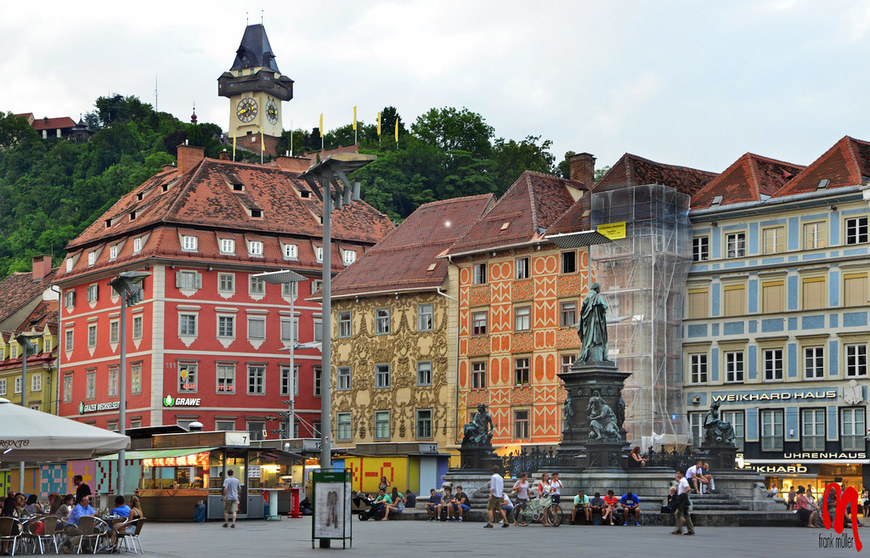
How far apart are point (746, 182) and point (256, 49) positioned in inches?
5045

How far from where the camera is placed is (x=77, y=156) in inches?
5807

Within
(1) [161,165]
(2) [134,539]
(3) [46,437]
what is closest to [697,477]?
(2) [134,539]

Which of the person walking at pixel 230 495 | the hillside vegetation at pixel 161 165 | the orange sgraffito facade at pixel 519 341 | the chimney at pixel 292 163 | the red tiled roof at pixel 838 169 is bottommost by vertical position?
the person walking at pixel 230 495

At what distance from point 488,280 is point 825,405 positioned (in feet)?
55.5

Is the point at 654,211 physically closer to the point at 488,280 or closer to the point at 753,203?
the point at 753,203

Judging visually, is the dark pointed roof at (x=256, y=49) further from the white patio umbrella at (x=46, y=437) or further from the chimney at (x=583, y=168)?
the white patio umbrella at (x=46, y=437)

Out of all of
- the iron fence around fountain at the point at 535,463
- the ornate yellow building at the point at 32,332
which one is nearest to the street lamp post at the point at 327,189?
the iron fence around fountain at the point at 535,463

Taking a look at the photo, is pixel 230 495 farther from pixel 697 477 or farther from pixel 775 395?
pixel 775 395

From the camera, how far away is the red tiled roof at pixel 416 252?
73812mm

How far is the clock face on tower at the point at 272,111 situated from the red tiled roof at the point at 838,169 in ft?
413

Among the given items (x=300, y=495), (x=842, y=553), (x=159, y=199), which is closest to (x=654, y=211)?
(x=300, y=495)

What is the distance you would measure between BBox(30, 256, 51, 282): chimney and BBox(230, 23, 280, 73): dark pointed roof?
279 feet

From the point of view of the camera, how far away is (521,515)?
127ft

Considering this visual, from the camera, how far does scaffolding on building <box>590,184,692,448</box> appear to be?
63375mm
